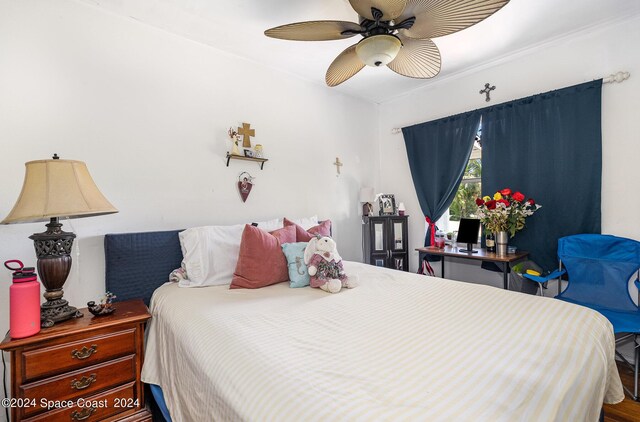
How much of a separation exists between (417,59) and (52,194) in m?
2.12

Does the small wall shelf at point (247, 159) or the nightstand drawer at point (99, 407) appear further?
the small wall shelf at point (247, 159)

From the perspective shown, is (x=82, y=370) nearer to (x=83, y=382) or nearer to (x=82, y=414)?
(x=83, y=382)

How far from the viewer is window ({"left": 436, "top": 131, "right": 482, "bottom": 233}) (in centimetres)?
317

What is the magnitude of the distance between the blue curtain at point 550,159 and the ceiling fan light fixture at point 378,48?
1.91 metres

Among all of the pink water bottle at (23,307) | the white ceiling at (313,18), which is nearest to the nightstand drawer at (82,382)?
the pink water bottle at (23,307)

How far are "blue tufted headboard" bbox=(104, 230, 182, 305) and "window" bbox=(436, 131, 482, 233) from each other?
2.87 m

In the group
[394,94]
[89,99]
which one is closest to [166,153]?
[89,99]

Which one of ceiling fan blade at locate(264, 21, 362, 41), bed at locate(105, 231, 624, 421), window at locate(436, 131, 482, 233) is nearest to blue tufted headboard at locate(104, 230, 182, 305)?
bed at locate(105, 231, 624, 421)

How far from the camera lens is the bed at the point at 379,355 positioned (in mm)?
763

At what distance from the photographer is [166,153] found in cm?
217

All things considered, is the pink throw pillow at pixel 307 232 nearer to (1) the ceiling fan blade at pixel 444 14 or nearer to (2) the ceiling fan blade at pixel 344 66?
(2) the ceiling fan blade at pixel 344 66

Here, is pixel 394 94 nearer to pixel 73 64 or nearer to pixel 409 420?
pixel 73 64

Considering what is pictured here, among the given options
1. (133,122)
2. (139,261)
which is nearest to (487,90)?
(133,122)

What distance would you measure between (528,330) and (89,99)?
2750 mm
